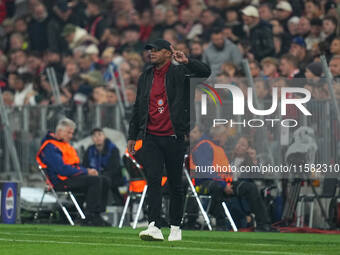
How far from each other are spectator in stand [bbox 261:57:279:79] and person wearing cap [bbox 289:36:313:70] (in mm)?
376

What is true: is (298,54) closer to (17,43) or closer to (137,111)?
(137,111)

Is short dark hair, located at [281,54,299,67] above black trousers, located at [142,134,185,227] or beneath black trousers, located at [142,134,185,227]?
above

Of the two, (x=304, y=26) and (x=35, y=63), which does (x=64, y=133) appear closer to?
(x=304, y=26)

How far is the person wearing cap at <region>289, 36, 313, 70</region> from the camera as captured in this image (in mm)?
18359

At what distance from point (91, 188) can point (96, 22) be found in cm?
785

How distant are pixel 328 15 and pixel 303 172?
353cm

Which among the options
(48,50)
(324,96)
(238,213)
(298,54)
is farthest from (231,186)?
(48,50)

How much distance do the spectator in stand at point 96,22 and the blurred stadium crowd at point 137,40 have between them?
0.03 meters

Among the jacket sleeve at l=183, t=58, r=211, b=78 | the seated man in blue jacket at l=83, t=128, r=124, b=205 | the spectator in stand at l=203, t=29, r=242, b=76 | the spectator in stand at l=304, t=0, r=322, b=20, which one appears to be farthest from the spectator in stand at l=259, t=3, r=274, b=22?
the jacket sleeve at l=183, t=58, r=211, b=78

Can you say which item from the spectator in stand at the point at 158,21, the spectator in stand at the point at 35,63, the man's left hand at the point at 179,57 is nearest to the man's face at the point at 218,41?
the spectator in stand at the point at 158,21

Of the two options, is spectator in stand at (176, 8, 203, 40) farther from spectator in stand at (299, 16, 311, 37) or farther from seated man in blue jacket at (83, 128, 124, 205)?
seated man in blue jacket at (83, 128, 124, 205)

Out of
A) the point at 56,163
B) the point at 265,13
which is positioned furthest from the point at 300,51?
the point at 56,163

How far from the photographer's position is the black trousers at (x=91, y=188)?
1709 cm

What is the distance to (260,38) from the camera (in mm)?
19828
